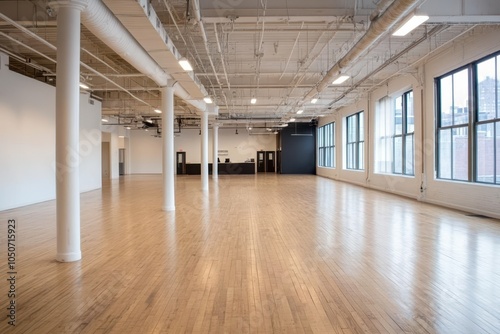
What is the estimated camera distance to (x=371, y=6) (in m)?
5.82

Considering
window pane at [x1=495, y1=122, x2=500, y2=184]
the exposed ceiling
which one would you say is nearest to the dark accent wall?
the exposed ceiling

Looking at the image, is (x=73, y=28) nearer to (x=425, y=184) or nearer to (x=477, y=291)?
(x=477, y=291)

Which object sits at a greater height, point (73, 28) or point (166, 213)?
point (73, 28)

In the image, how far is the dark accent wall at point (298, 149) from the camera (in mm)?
24547

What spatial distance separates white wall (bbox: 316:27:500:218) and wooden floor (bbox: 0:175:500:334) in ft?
3.01

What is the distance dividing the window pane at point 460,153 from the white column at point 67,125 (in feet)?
26.9

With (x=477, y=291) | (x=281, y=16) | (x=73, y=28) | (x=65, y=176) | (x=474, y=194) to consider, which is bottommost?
(x=477, y=291)

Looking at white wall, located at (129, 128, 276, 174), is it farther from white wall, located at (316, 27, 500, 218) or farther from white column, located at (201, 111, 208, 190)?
white wall, located at (316, 27, 500, 218)

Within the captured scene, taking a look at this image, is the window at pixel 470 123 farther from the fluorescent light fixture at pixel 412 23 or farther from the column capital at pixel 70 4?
the column capital at pixel 70 4

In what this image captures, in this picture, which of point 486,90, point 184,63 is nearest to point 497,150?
point 486,90

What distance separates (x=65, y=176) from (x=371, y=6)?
5.53 meters

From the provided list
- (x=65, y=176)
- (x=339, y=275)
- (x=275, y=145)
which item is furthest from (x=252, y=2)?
(x=275, y=145)

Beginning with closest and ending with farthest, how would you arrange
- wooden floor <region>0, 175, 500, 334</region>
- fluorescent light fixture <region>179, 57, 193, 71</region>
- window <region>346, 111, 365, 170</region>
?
wooden floor <region>0, 175, 500, 334</region> → fluorescent light fixture <region>179, 57, 193, 71</region> → window <region>346, 111, 365, 170</region>

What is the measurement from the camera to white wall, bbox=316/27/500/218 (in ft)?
23.7
